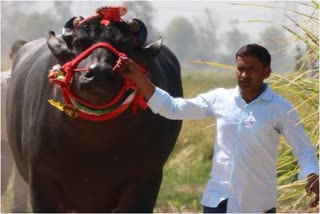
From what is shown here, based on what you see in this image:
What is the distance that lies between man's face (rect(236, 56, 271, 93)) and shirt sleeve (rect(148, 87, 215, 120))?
0.64ft

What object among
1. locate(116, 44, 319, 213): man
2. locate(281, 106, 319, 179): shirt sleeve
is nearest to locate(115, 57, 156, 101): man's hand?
locate(116, 44, 319, 213): man

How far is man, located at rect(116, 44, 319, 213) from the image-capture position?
4.34 meters

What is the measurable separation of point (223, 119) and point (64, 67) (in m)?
0.92

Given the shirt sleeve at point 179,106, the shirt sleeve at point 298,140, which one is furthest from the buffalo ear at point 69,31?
the shirt sleeve at point 298,140

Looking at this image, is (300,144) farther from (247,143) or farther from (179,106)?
(179,106)

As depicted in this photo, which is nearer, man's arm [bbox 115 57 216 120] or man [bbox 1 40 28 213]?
man's arm [bbox 115 57 216 120]

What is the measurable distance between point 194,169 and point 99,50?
6.29 m

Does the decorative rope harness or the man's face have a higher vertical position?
the man's face

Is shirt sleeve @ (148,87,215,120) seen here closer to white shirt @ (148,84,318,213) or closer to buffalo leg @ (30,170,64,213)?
white shirt @ (148,84,318,213)

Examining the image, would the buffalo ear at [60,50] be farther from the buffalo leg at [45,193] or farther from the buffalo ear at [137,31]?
the buffalo leg at [45,193]

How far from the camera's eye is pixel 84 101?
462 cm

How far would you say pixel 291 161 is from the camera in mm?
6391

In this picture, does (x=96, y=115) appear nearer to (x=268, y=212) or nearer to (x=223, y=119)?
(x=223, y=119)

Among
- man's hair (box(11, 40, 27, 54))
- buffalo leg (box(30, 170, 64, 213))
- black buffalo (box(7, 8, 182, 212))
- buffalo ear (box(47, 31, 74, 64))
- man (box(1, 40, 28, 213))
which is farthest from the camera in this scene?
man (box(1, 40, 28, 213))
